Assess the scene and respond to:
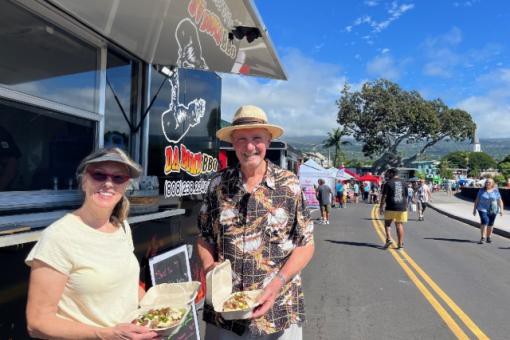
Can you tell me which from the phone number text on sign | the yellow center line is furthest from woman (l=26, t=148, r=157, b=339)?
the yellow center line

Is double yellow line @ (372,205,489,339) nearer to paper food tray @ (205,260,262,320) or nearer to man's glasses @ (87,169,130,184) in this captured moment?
paper food tray @ (205,260,262,320)

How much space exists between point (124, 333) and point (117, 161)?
Answer: 29.3 inches

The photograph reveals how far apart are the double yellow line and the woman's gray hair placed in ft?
14.2

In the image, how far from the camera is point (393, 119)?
48.3m

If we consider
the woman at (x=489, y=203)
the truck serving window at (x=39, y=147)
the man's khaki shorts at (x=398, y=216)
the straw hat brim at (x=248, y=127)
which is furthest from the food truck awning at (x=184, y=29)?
the woman at (x=489, y=203)

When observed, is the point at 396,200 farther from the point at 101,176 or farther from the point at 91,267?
the point at 91,267

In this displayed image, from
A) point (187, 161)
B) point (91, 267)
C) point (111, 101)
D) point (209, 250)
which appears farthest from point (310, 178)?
point (91, 267)

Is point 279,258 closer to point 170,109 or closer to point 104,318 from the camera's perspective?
point 104,318

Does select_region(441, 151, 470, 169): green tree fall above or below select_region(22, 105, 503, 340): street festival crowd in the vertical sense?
above

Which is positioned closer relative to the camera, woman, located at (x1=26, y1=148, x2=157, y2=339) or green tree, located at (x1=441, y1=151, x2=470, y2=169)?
woman, located at (x1=26, y1=148, x2=157, y2=339)

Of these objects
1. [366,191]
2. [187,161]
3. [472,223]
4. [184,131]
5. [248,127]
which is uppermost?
[184,131]

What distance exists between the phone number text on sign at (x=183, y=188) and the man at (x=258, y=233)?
1.40 m

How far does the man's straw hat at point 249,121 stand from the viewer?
256cm

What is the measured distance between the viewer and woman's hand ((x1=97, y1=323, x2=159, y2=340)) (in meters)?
1.78
